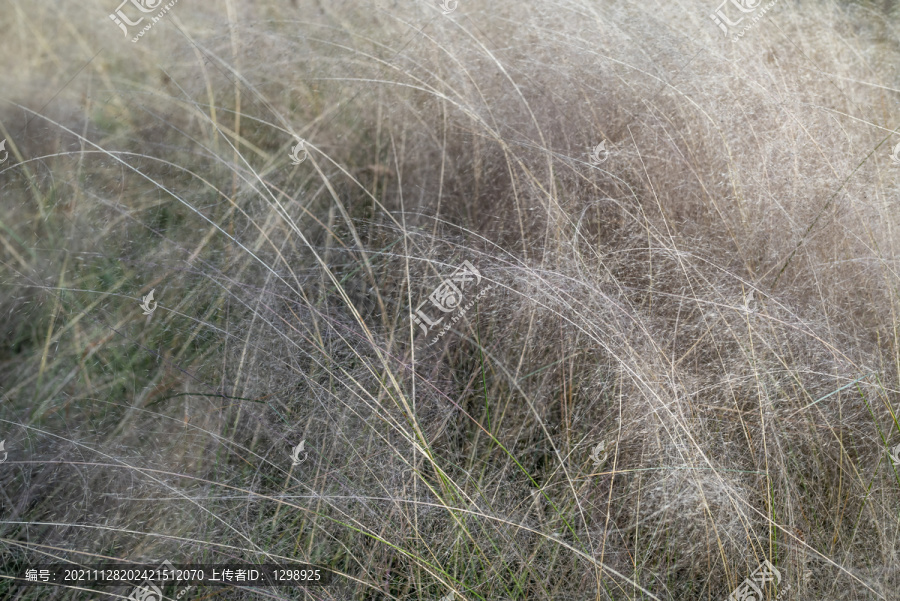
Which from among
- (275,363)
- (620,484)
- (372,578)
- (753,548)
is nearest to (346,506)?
(372,578)

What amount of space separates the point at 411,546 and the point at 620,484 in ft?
A: 1.78

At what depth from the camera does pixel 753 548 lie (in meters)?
1.39
